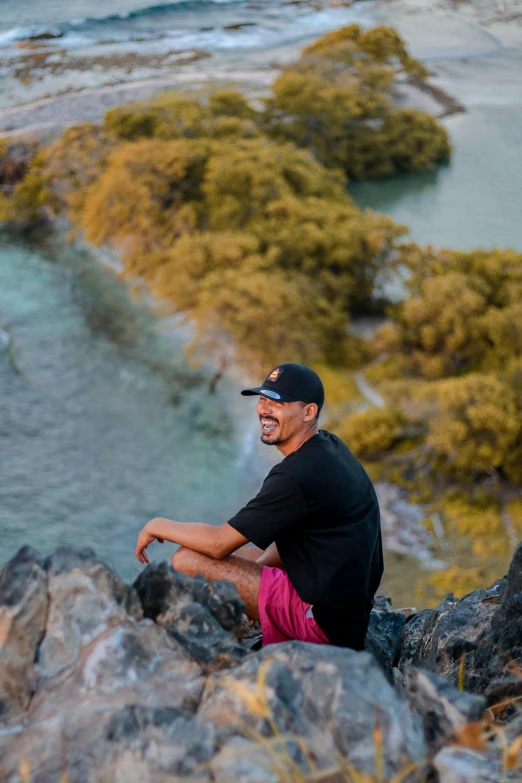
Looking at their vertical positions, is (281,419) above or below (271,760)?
above

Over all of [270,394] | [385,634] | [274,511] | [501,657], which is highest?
[270,394]

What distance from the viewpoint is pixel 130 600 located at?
4.06 metres

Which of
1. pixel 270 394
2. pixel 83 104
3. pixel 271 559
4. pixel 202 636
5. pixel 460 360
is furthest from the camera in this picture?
pixel 83 104

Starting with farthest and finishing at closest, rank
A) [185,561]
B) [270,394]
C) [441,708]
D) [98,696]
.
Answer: [185,561]
[270,394]
[98,696]
[441,708]

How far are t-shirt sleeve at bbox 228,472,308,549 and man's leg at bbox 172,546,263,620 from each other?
59 cm

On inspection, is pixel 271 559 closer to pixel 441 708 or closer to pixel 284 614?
pixel 284 614

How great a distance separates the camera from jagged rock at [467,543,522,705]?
431cm

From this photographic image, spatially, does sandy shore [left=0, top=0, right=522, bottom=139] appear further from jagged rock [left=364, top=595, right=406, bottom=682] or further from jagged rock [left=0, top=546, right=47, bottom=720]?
jagged rock [left=0, top=546, right=47, bottom=720]

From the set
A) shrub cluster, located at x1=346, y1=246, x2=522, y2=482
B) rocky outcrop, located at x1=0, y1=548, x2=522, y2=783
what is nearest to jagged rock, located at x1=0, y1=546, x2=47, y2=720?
rocky outcrop, located at x1=0, y1=548, x2=522, y2=783

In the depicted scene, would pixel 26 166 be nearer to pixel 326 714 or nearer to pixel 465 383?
pixel 465 383

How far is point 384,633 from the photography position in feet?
20.1

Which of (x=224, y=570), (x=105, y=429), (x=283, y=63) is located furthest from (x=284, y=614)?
(x=283, y=63)

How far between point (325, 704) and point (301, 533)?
55.9 inches

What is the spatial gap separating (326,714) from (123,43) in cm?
4645
